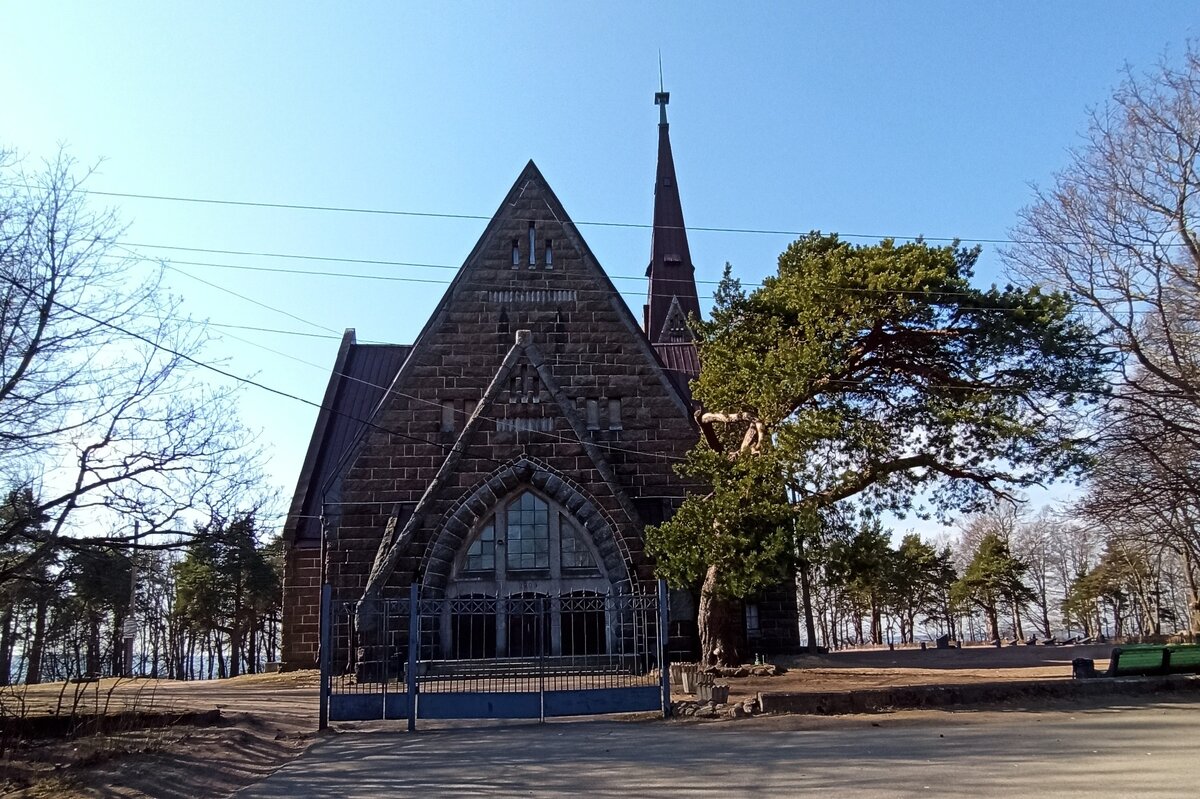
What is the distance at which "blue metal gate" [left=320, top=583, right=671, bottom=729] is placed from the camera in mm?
12844

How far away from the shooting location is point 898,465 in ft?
52.4

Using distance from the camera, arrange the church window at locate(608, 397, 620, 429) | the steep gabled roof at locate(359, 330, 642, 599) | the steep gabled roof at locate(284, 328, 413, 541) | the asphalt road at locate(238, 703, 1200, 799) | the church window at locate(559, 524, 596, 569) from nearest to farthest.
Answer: the asphalt road at locate(238, 703, 1200, 799), the steep gabled roof at locate(359, 330, 642, 599), the church window at locate(559, 524, 596, 569), the church window at locate(608, 397, 620, 429), the steep gabled roof at locate(284, 328, 413, 541)

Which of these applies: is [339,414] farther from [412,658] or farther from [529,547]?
[412,658]

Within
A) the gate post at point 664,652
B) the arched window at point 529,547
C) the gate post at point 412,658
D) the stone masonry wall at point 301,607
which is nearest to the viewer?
the gate post at point 412,658

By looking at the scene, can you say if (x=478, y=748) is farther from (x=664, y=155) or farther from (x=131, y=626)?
(x=664, y=155)

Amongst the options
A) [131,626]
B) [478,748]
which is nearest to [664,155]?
[131,626]

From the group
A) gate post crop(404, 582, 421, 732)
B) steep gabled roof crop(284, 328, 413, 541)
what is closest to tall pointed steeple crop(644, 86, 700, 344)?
steep gabled roof crop(284, 328, 413, 541)

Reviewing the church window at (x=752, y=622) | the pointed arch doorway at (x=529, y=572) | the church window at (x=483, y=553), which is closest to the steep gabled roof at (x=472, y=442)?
the pointed arch doorway at (x=529, y=572)

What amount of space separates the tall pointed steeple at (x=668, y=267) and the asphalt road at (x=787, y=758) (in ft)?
95.1

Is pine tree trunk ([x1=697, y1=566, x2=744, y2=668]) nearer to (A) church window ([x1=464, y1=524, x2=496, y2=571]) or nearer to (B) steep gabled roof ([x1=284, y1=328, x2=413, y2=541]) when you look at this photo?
(A) church window ([x1=464, y1=524, x2=496, y2=571])

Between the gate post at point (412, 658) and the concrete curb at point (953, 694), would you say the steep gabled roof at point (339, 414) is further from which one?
the concrete curb at point (953, 694)

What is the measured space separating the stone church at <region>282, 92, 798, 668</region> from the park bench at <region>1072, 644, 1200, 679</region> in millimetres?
8090

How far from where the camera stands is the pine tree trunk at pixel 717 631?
56.8 feet

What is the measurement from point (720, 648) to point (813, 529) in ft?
12.4
